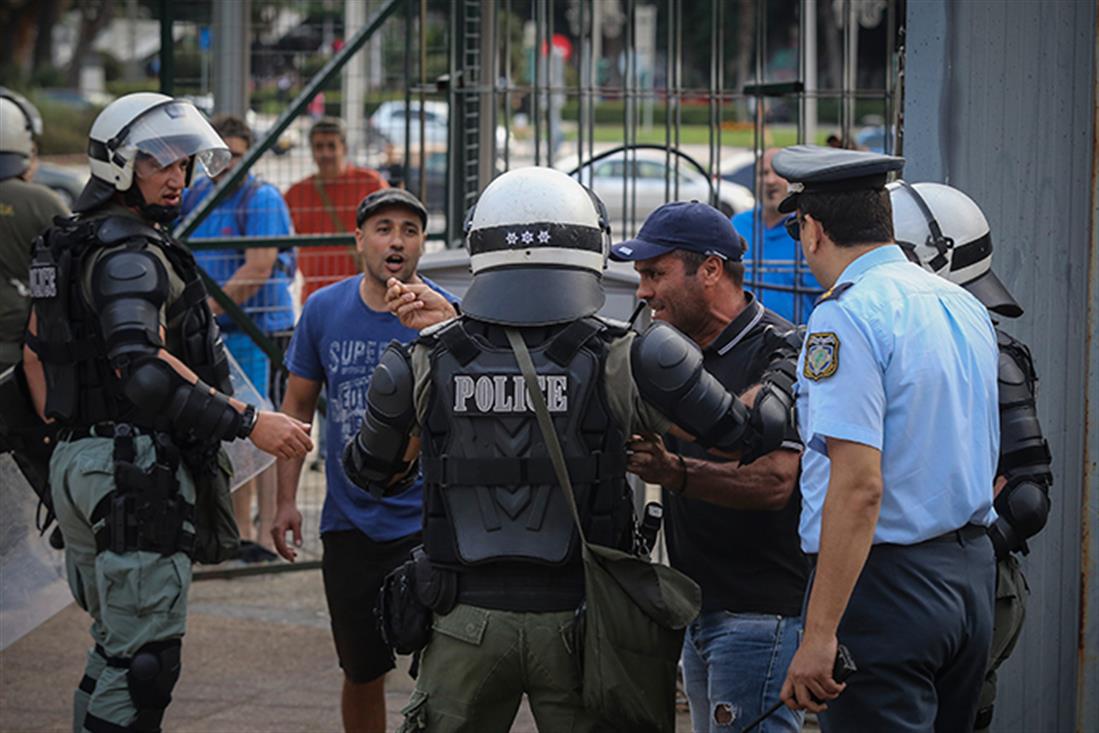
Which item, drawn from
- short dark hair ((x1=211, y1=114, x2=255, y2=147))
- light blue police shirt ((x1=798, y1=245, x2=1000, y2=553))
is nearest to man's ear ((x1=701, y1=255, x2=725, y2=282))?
light blue police shirt ((x1=798, y1=245, x2=1000, y2=553))

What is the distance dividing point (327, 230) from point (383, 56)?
991 mm

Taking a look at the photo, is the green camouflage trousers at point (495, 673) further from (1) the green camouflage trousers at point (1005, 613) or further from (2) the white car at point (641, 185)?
(2) the white car at point (641, 185)

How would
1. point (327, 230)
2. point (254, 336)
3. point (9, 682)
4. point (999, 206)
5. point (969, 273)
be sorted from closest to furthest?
point (969, 273) → point (999, 206) → point (9, 682) → point (254, 336) → point (327, 230)

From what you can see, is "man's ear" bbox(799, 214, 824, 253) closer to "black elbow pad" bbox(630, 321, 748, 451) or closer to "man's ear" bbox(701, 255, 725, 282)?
"black elbow pad" bbox(630, 321, 748, 451)

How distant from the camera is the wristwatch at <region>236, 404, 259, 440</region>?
4.65m

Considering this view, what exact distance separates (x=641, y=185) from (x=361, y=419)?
35.9 ft

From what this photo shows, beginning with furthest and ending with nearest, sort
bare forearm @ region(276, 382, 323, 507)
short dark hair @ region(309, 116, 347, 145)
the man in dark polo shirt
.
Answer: short dark hair @ region(309, 116, 347, 145)
bare forearm @ region(276, 382, 323, 507)
the man in dark polo shirt

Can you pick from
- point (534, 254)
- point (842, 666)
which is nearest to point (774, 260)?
point (534, 254)

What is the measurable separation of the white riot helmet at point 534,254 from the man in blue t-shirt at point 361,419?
144 cm

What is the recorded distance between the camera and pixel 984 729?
411 centimetres

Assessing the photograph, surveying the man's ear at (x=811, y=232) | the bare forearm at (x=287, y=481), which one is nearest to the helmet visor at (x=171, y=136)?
the bare forearm at (x=287, y=481)

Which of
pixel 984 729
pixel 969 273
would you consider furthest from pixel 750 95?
pixel 984 729

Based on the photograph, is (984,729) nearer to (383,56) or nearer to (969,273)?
(969,273)

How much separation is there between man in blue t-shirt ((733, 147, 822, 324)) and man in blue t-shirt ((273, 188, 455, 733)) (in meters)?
1.59
